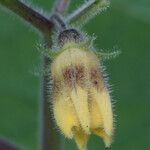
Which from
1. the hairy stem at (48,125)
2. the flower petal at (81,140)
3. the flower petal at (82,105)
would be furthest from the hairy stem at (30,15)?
the flower petal at (81,140)

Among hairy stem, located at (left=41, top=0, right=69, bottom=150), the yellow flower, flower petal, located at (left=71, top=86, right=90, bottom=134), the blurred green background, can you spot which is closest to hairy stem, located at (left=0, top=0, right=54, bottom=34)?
hairy stem, located at (left=41, top=0, right=69, bottom=150)

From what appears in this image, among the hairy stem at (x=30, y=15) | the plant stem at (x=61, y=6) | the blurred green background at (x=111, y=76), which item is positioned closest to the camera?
the hairy stem at (x=30, y=15)

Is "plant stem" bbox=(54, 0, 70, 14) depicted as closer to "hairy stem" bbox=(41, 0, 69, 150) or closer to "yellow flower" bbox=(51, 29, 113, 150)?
"hairy stem" bbox=(41, 0, 69, 150)

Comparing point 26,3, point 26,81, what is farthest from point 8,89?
point 26,3

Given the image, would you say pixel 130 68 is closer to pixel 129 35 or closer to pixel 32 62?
pixel 129 35

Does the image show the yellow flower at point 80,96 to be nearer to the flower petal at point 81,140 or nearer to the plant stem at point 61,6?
the flower petal at point 81,140

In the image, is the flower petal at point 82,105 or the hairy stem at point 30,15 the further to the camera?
the hairy stem at point 30,15

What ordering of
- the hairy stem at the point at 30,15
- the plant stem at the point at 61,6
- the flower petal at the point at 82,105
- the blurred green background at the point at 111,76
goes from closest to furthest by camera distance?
the flower petal at the point at 82,105
the hairy stem at the point at 30,15
the plant stem at the point at 61,6
the blurred green background at the point at 111,76
